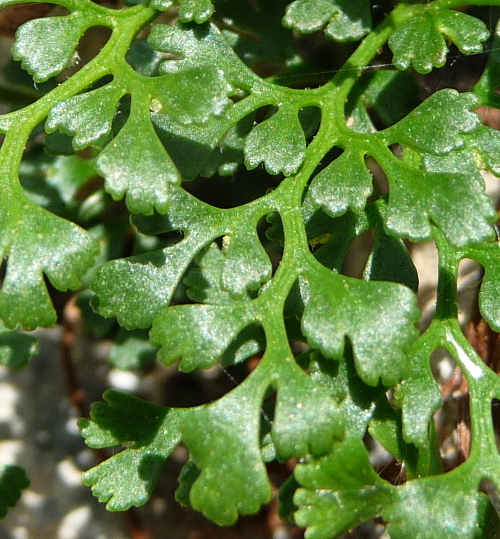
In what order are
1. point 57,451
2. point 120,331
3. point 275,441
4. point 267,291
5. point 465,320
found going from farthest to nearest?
point 57,451 < point 120,331 < point 465,320 < point 267,291 < point 275,441

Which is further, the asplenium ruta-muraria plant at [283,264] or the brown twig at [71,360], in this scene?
the brown twig at [71,360]

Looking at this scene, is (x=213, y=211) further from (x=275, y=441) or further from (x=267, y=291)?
(x=275, y=441)

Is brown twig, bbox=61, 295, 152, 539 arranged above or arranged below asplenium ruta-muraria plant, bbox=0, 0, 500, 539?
below

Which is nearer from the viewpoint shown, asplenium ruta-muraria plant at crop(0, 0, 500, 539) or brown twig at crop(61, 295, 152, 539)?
asplenium ruta-muraria plant at crop(0, 0, 500, 539)

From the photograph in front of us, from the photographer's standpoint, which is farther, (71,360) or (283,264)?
(71,360)

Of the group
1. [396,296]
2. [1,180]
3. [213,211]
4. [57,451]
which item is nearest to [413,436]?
[396,296]

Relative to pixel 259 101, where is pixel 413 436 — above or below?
below

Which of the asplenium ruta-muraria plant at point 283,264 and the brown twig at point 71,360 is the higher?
the asplenium ruta-muraria plant at point 283,264

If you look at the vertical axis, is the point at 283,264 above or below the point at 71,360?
above
